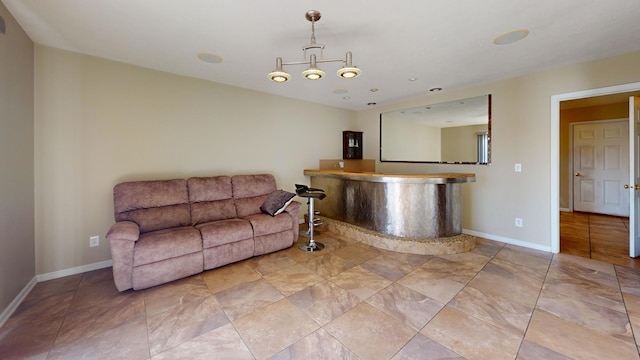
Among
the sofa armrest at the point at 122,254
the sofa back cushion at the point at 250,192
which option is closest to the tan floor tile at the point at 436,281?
the sofa back cushion at the point at 250,192

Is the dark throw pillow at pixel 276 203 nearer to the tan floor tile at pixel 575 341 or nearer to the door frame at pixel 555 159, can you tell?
the tan floor tile at pixel 575 341

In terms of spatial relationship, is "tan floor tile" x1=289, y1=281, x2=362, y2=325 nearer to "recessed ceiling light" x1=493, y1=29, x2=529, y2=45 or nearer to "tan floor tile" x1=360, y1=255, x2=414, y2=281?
"tan floor tile" x1=360, y1=255, x2=414, y2=281

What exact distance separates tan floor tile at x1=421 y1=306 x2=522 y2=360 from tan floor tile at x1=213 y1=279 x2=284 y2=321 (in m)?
1.31

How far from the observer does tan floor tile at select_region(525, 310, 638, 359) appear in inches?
63.8

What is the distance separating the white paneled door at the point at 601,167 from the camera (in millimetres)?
5152

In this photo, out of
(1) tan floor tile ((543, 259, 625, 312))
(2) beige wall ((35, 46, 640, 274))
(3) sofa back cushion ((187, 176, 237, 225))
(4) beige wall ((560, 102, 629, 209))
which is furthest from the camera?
(4) beige wall ((560, 102, 629, 209))

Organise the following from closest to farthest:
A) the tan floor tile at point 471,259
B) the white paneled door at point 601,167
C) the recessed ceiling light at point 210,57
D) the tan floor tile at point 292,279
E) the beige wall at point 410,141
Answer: the tan floor tile at point 292,279, the recessed ceiling light at point 210,57, the tan floor tile at point 471,259, the beige wall at point 410,141, the white paneled door at point 601,167

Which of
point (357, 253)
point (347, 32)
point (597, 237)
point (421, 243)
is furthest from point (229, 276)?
point (597, 237)

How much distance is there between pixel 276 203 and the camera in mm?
3557

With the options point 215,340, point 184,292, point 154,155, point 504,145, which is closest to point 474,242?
point 504,145

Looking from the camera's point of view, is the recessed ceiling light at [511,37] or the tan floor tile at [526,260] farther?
the tan floor tile at [526,260]

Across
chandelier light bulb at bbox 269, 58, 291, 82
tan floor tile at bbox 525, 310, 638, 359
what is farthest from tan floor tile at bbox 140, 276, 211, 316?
tan floor tile at bbox 525, 310, 638, 359

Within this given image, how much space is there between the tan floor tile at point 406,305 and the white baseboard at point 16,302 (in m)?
2.89

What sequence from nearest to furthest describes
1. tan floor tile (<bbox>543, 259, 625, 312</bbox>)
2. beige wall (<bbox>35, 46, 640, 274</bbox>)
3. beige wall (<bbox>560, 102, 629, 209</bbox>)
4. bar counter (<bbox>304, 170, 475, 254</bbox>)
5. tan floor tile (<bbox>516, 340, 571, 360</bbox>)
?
tan floor tile (<bbox>516, 340, 571, 360</bbox>), tan floor tile (<bbox>543, 259, 625, 312</bbox>), beige wall (<bbox>35, 46, 640, 274</bbox>), bar counter (<bbox>304, 170, 475, 254</bbox>), beige wall (<bbox>560, 102, 629, 209</bbox>)
